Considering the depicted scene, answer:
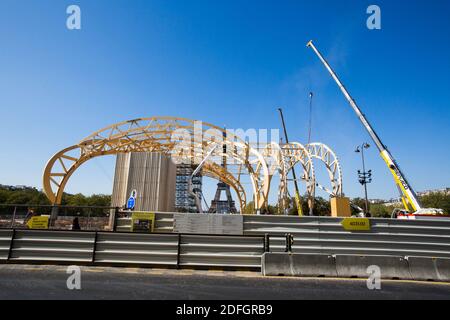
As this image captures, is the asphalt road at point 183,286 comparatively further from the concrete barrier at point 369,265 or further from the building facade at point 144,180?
the building facade at point 144,180

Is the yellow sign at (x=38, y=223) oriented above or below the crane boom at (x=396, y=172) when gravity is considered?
below

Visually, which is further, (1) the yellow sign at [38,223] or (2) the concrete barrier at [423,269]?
(1) the yellow sign at [38,223]

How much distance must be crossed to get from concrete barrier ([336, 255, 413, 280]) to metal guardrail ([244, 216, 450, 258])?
126 cm

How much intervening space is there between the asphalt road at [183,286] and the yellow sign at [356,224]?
2.39 metres

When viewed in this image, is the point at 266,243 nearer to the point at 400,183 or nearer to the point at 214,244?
the point at 214,244

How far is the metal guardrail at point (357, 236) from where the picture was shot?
1010 centimetres

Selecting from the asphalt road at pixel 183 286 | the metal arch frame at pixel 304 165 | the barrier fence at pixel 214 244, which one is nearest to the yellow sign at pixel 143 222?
the barrier fence at pixel 214 244

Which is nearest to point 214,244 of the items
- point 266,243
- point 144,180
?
point 266,243

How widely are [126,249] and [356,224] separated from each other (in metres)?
8.38

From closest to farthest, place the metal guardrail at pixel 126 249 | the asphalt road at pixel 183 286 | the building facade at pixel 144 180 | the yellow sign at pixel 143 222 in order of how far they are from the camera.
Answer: the asphalt road at pixel 183 286 < the metal guardrail at pixel 126 249 < the yellow sign at pixel 143 222 < the building facade at pixel 144 180

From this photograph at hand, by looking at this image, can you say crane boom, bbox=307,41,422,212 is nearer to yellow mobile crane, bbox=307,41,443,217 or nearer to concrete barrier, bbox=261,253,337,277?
yellow mobile crane, bbox=307,41,443,217

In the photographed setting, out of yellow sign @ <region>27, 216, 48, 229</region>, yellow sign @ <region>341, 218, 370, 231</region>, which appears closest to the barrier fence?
yellow sign @ <region>341, 218, 370, 231</region>

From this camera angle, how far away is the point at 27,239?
365 inches
